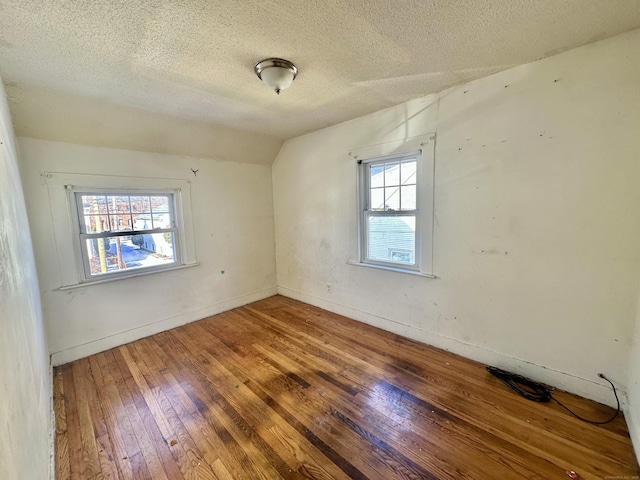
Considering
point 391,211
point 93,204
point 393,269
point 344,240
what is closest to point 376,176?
point 391,211

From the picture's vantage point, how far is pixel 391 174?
2.95 metres

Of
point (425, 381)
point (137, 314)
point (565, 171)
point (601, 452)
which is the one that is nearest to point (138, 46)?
point (137, 314)

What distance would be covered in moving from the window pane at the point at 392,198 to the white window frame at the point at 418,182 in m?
0.08

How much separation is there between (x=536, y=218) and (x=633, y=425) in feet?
4.43

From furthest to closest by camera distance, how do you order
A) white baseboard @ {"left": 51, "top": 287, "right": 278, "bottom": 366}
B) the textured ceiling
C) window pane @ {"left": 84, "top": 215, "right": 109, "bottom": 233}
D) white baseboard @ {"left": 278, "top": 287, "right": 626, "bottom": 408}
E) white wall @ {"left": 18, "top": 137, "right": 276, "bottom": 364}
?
window pane @ {"left": 84, "top": 215, "right": 109, "bottom": 233} → white baseboard @ {"left": 51, "top": 287, "right": 278, "bottom": 366} → white wall @ {"left": 18, "top": 137, "right": 276, "bottom": 364} → white baseboard @ {"left": 278, "top": 287, "right": 626, "bottom": 408} → the textured ceiling

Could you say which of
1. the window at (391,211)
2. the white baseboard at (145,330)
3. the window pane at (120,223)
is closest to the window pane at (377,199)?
the window at (391,211)

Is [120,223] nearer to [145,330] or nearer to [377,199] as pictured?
[145,330]

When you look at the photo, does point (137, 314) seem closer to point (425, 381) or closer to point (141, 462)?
point (141, 462)

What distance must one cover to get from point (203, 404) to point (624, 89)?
3.50 meters

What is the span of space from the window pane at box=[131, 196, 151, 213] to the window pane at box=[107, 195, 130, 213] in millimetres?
56

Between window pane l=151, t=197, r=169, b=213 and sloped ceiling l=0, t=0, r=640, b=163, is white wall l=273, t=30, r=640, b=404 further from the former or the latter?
window pane l=151, t=197, r=169, b=213

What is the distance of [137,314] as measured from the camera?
10.0 feet

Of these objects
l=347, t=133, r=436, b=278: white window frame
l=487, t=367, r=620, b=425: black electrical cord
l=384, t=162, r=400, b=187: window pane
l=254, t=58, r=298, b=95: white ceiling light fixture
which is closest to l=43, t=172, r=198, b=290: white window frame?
l=254, t=58, r=298, b=95: white ceiling light fixture

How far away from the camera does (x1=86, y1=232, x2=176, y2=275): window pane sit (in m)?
2.81
